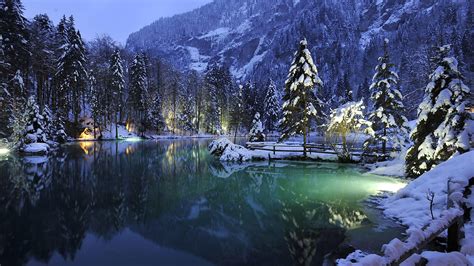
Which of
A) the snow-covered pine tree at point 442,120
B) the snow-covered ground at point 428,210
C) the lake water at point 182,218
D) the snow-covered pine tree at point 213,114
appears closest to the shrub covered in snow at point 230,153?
the lake water at point 182,218

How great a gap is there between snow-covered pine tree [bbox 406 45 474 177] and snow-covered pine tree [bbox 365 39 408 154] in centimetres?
1068

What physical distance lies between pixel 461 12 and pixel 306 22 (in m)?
66.2

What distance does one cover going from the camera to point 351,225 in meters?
11.3

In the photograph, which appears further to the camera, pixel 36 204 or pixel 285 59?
pixel 285 59

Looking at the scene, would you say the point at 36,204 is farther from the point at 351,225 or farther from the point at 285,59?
the point at 285,59

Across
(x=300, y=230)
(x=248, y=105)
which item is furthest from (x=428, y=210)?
(x=248, y=105)

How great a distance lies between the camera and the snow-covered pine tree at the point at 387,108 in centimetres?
2895

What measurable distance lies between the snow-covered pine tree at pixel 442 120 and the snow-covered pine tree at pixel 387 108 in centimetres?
1068

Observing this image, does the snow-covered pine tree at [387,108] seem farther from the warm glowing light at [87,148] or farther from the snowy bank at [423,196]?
the warm glowing light at [87,148]

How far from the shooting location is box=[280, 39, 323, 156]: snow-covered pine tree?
32.1 m

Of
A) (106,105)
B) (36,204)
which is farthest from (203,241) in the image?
(106,105)

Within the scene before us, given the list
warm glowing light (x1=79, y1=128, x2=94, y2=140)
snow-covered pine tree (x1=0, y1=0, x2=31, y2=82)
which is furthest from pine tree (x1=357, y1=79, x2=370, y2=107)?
snow-covered pine tree (x1=0, y1=0, x2=31, y2=82)

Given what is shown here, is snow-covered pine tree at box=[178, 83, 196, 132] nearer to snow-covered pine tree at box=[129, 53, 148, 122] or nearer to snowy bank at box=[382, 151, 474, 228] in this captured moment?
snow-covered pine tree at box=[129, 53, 148, 122]

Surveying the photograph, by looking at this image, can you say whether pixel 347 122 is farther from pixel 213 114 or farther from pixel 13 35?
pixel 213 114
